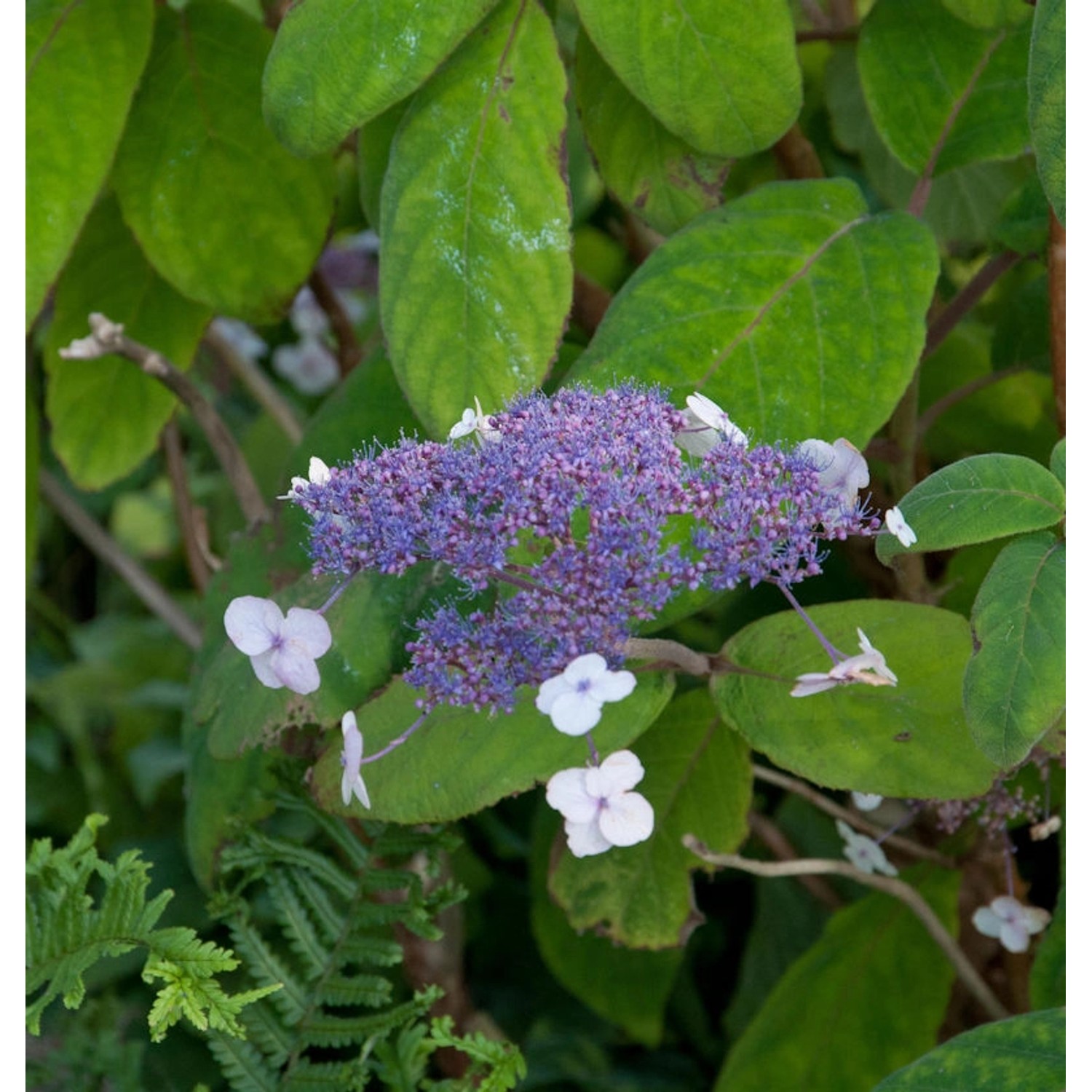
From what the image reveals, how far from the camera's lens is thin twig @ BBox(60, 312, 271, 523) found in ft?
2.29

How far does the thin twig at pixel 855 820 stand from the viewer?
2.17 feet

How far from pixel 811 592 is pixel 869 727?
39 centimetres

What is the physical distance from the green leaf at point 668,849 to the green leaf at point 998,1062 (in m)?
0.17

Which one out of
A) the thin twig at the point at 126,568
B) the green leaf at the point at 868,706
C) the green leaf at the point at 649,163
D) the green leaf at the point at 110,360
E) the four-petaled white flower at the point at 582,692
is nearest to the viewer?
the four-petaled white flower at the point at 582,692

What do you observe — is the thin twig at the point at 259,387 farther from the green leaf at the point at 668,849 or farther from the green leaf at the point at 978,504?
the green leaf at the point at 978,504

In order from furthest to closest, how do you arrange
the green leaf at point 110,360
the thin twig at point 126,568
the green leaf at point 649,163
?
the thin twig at point 126,568 → the green leaf at point 110,360 → the green leaf at point 649,163

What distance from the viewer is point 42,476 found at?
3.04 ft

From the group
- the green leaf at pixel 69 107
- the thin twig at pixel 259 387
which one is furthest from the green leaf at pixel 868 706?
the thin twig at pixel 259 387

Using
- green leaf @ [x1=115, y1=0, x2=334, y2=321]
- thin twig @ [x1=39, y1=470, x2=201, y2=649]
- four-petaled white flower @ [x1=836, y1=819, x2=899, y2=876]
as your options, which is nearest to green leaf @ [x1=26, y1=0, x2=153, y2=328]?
green leaf @ [x1=115, y1=0, x2=334, y2=321]

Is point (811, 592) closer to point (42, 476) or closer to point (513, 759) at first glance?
point (513, 759)

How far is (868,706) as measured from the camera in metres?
0.53

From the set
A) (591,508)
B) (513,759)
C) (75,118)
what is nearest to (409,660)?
(513,759)

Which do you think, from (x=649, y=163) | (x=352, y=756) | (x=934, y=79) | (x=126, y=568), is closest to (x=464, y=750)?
(x=352, y=756)

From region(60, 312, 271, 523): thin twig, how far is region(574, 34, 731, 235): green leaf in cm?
26
